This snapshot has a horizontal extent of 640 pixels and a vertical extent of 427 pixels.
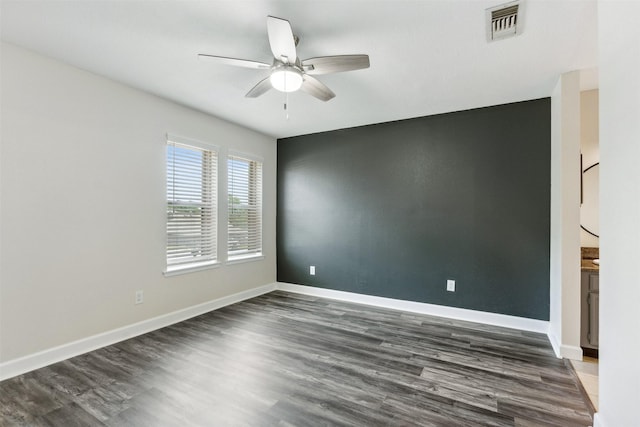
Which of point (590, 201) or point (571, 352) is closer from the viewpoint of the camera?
point (571, 352)

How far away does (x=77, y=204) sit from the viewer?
2555mm

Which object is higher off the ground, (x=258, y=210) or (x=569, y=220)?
(x=258, y=210)

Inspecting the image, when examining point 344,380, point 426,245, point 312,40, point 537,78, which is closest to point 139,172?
point 312,40

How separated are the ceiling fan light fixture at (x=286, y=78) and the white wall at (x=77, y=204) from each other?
1.74m

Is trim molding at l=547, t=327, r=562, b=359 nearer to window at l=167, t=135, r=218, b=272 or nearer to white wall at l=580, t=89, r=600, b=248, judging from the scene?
white wall at l=580, t=89, r=600, b=248

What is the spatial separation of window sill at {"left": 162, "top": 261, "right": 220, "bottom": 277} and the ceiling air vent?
3633 mm

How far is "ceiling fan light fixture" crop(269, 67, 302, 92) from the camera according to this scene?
2.05m

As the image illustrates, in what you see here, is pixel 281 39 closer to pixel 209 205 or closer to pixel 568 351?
pixel 209 205

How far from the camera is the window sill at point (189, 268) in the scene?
329cm

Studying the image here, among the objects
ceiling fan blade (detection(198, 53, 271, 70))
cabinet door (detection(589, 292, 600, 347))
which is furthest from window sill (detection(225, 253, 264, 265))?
cabinet door (detection(589, 292, 600, 347))

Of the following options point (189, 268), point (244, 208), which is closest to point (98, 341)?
point (189, 268)

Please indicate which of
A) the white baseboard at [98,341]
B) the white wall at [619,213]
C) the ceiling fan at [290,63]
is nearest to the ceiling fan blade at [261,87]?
the ceiling fan at [290,63]

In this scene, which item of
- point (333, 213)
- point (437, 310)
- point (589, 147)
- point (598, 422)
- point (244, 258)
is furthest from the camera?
point (333, 213)

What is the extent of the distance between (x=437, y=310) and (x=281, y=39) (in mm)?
3386
